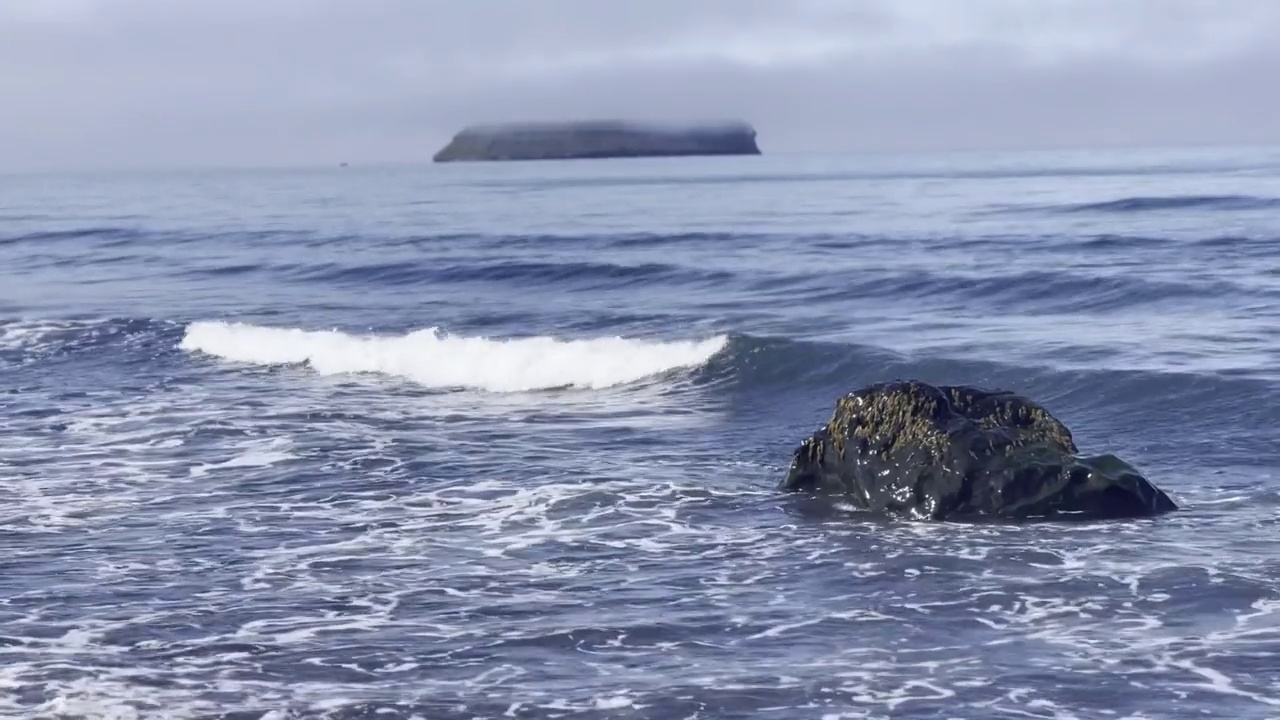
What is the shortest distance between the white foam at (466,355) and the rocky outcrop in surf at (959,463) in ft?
25.8

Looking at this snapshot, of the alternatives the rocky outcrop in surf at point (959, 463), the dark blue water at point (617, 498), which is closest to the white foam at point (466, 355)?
the dark blue water at point (617, 498)

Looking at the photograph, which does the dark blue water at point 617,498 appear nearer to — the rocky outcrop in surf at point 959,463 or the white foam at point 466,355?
the white foam at point 466,355

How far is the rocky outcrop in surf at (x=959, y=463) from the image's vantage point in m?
12.0

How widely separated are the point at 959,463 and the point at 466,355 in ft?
38.0

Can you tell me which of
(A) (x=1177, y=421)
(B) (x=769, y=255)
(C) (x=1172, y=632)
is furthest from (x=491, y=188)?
(C) (x=1172, y=632)

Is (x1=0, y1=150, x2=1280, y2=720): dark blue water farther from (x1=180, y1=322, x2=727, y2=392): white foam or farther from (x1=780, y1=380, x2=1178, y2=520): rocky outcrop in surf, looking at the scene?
(x1=780, y1=380, x2=1178, y2=520): rocky outcrop in surf

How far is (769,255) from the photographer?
35500mm

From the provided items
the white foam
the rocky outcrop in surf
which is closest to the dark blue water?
the white foam

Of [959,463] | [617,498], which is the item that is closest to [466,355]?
[617,498]

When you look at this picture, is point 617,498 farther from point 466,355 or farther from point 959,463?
point 466,355

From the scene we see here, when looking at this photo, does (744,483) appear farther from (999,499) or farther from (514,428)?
(514,428)

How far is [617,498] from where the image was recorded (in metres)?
13.0

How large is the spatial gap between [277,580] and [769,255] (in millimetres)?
26001

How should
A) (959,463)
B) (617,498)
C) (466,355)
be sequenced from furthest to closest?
1. (466,355)
2. (617,498)
3. (959,463)
